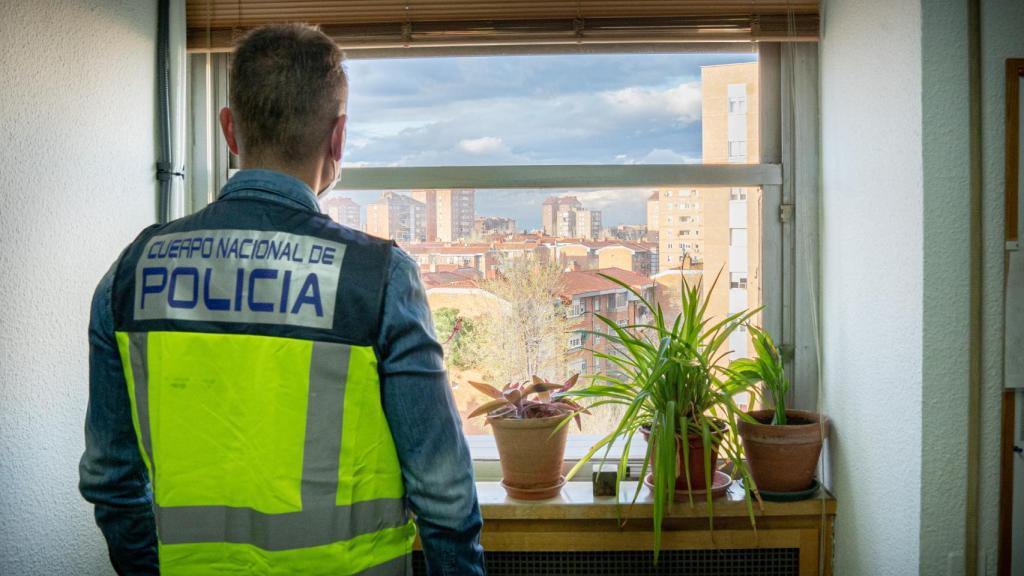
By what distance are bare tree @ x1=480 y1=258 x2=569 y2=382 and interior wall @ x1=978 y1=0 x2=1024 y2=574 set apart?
115 cm

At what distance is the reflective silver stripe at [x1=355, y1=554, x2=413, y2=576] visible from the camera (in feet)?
3.55

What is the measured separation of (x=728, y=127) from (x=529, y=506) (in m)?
1.31

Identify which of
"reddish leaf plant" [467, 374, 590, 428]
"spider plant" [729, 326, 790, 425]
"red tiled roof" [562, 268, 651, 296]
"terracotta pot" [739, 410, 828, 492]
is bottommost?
"terracotta pot" [739, 410, 828, 492]

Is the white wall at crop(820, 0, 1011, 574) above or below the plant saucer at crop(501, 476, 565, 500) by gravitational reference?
above

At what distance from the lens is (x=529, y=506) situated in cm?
209

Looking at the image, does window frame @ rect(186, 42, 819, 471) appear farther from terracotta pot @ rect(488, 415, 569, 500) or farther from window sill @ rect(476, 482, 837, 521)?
terracotta pot @ rect(488, 415, 569, 500)

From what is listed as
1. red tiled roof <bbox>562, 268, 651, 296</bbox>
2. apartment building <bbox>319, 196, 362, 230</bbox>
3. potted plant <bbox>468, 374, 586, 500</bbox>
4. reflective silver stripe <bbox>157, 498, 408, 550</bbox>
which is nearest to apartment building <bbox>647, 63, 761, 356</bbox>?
red tiled roof <bbox>562, 268, 651, 296</bbox>

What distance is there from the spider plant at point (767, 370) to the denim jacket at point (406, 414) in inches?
47.7

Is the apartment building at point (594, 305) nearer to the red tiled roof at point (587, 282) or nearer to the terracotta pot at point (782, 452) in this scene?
the red tiled roof at point (587, 282)

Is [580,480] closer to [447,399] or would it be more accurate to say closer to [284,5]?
[447,399]

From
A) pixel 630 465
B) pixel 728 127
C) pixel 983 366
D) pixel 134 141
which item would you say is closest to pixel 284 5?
pixel 134 141

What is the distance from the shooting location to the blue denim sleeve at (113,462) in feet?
3.70

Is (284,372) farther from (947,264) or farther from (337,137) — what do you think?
(947,264)

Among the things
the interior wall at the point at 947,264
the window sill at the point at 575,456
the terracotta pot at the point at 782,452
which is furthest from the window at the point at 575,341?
the interior wall at the point at 947,264
